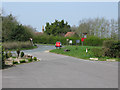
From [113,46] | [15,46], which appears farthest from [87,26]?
[113,46]

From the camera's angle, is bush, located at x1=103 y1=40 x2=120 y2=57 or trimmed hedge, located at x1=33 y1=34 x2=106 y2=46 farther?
trimmed hedge, located at x1=33 y1=34 x2=106 y2=46

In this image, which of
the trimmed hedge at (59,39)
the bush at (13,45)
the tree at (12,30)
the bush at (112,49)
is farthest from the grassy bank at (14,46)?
the bush at (112,49)

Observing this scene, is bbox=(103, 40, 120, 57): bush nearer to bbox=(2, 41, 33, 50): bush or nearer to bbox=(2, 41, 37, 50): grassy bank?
bbox=(2, 41, 37, 50): grassy bank

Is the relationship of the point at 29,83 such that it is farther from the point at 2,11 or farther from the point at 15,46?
the point at 2,11

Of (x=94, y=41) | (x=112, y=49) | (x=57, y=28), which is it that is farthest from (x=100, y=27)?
(x=112, y=49)

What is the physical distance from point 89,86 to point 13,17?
37.0 meters

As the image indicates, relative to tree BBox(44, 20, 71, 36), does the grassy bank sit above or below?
below

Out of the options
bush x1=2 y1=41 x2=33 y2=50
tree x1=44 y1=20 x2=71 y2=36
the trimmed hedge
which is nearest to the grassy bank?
bush x1=2 y1=41 x2=33 y2=50

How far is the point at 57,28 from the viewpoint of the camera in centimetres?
8006

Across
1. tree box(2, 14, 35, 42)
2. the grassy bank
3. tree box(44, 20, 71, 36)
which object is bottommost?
the grassy bank

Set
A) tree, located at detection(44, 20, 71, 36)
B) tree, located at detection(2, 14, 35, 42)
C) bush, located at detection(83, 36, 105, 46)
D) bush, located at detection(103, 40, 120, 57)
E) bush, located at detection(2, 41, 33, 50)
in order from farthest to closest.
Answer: tree, located at detection(44, 20, 71, 36) < bush, located at detection(83, 36, 105, 46) < tree, located at detection(2, 14, 35, 42) < bush, located at detection(2, 41, 33, 50) < bush, located at detection(103, 40, 120, 57)

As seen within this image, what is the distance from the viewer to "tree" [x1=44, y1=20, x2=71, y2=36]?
8000 centimetres

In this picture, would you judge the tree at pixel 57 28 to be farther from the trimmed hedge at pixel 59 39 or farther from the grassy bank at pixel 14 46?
the grassy bank at pixel 14 46

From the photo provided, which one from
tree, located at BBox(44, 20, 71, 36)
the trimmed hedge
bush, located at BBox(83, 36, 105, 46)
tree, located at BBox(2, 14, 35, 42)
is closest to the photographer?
tree, located at BBox(2, 14, 35, 42)
